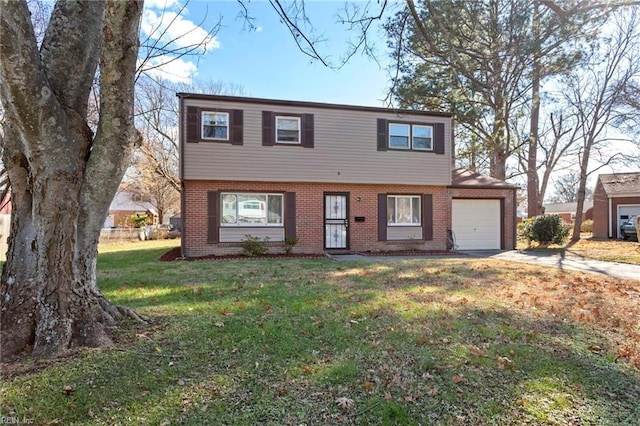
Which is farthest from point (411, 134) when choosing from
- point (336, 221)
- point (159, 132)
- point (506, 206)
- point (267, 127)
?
point (159, 132)

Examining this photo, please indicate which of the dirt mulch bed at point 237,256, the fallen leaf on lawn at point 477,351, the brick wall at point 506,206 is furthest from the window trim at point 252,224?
the fallen leaf on lawn at point 477,351

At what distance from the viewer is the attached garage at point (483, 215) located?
46.9 ft

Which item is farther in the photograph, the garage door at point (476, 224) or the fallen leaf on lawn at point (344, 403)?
the garage door at point (476, 224)

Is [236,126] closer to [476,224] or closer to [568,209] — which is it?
[476,224]

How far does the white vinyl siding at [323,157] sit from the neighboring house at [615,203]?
1601cm

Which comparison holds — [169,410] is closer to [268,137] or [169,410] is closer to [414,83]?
[268,137]

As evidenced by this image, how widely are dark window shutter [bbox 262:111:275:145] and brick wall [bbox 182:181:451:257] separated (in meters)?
1.44

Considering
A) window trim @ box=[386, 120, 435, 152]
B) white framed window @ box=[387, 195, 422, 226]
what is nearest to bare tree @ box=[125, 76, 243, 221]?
window trim @ box=[386, 120, 435, 152]

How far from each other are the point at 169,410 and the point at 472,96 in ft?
65.2

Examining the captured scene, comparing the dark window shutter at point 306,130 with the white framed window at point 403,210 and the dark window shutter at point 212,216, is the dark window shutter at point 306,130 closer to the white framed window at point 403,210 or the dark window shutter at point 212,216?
the dark window shutter at point 212,216

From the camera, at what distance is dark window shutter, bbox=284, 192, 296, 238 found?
12.5 m

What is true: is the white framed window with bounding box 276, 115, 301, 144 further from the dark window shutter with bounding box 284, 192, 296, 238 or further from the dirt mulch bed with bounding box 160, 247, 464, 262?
the dirt mulch bed with bounding box 160, 247, 464, 262

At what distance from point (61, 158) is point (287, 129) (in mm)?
9838

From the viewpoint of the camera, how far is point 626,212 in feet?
73.5
